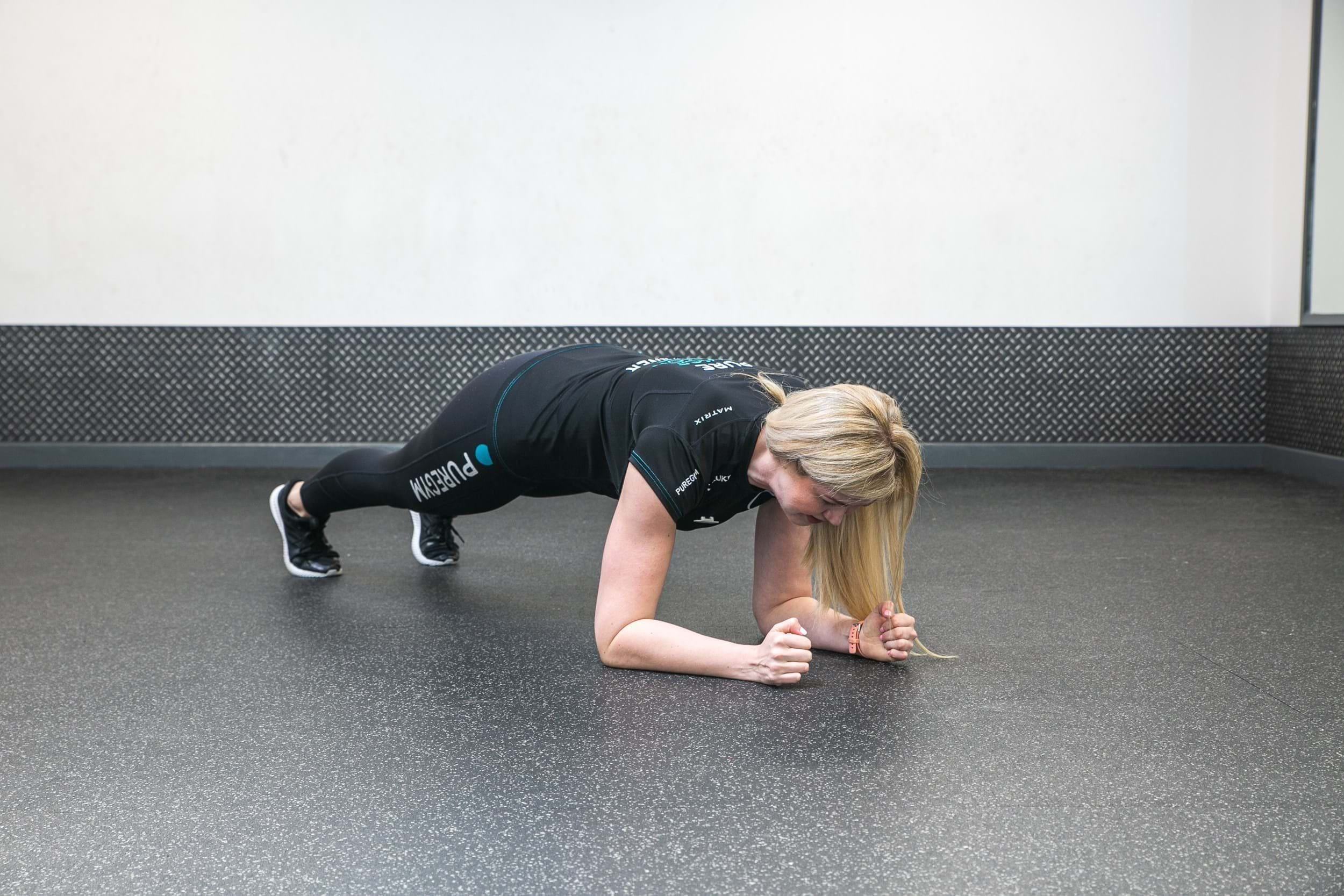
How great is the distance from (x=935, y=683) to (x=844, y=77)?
3.35 meters

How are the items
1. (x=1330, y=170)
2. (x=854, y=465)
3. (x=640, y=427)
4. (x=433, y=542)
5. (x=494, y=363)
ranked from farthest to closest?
1. (x=494, y=363)
2. (x=1330, y=170)
3. (x=433, y=542)
4. (x=640, y=427)
5. (x=854, y=465)

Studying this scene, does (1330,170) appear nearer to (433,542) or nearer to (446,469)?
(433,542)

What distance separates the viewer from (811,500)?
1766mm

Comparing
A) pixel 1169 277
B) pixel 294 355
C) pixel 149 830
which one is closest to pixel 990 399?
pixel 1169 277

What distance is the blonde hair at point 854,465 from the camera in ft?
5.57

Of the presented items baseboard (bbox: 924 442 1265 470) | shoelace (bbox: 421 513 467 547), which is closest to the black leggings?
shoelace (bbox: 421 513 467 547)

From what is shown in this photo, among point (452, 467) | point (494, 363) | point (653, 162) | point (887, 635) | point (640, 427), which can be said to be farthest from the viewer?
point (494, 363)

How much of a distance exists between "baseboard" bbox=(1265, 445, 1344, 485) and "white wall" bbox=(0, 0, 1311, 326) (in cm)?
60

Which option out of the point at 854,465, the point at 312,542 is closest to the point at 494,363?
the point at 312,542

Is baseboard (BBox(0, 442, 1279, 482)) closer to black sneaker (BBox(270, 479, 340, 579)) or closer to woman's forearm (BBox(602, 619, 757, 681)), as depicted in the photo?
black sneaker (BBox(270, 479, 340, 579))

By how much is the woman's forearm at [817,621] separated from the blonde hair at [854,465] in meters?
0.10

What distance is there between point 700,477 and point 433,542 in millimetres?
1370

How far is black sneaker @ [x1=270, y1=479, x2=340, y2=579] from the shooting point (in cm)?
276

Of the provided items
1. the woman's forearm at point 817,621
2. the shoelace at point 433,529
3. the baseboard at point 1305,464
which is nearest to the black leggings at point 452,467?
the shoelace at point 433,529
